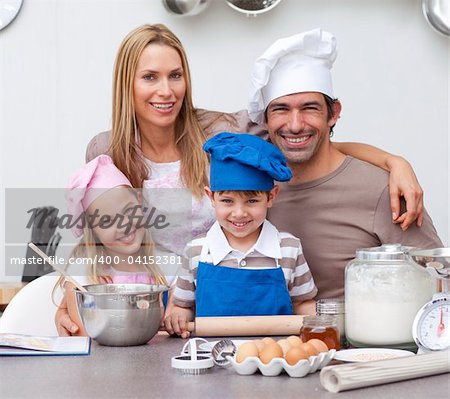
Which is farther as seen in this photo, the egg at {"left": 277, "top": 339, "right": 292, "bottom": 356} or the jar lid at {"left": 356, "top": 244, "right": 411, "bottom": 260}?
the jar lid at {"left": 356, "top": 244, "right": 411, "bottom": 260}

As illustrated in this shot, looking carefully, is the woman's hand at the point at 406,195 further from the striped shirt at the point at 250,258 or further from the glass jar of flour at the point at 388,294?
the glass jar of flour at the point at 388,294

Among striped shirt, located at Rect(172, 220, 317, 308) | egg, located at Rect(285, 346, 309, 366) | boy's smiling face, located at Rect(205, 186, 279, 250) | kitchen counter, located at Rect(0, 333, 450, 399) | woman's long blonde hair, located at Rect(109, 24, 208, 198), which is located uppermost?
woman's long blonde hair, located at Rect(109, 24, 208, 198)

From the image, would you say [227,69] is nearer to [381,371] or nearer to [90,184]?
[90,184]

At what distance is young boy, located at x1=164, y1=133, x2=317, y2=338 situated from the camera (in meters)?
1.84

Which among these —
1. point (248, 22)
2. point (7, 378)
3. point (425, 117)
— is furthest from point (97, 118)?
point (7, 378)

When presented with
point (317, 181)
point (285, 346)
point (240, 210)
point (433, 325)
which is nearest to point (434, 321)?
point (433, 325)

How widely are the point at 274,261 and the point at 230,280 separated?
16 cm

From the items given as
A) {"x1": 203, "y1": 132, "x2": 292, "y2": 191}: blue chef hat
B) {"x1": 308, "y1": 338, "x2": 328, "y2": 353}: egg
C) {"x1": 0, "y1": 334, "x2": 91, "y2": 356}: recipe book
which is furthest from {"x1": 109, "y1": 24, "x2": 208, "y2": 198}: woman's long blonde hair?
{"x1": 308, "y1": 338, "x2": 328, "y2": 353}: egg

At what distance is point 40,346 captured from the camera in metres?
1.50

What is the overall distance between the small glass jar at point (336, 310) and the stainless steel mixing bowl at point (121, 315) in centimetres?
30

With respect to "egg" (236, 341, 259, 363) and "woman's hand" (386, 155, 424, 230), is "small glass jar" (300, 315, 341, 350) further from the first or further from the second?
"woman's hand" (386, 155, 424, 230)

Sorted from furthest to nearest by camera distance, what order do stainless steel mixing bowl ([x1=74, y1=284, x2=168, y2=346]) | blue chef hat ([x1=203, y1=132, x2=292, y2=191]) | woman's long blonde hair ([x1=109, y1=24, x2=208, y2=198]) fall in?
woman's long blonde hair ([x1=109, y1=24, x2=208, y2=198]) → blue chef hat ([x1=203, y1=132, x2=292, y2=191]) → stainless steel mixing bowl ([x1=74, y1=284, x2=168, y2=346])

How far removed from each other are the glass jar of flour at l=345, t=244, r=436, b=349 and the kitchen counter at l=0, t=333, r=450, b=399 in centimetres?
19

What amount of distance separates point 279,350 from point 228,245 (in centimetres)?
69
